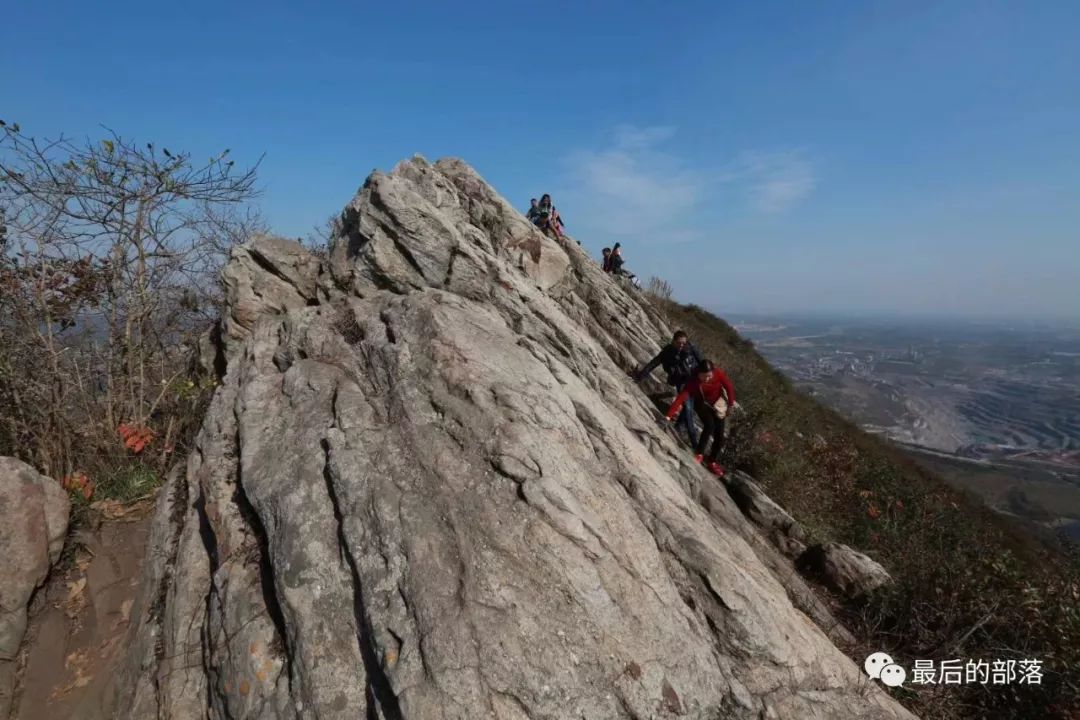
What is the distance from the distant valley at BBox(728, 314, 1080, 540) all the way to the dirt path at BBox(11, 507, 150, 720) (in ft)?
60.6

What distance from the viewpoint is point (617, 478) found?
22.0ft

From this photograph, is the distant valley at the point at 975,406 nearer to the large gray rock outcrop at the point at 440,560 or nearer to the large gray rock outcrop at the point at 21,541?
the large gray rock outcrop at the point at 440,560

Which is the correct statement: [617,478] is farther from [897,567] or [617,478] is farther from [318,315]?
[897,567]

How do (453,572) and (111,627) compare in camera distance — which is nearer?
(453,572)

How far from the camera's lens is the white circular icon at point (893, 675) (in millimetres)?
6656

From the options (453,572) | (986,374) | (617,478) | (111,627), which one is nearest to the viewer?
(453,572)

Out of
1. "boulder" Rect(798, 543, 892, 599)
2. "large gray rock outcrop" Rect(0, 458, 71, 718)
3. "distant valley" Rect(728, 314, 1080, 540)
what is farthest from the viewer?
"distant valley" Rect(728, 314, 1080, 540)

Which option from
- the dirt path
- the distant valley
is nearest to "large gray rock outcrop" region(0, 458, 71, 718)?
the dirt path

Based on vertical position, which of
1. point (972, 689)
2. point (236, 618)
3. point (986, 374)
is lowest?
point (986, 374)

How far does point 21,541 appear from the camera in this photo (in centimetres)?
628

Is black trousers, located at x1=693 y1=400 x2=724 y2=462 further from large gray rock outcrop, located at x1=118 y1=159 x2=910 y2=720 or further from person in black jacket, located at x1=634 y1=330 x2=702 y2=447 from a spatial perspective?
large gray rock outcrop, located at x1=118 y1=159 x2=910 y2=720

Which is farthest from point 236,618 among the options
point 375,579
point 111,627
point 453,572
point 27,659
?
point 27,659

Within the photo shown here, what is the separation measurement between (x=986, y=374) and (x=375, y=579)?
169443mm

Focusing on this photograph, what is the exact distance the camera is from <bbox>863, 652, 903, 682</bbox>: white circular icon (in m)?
6.71
